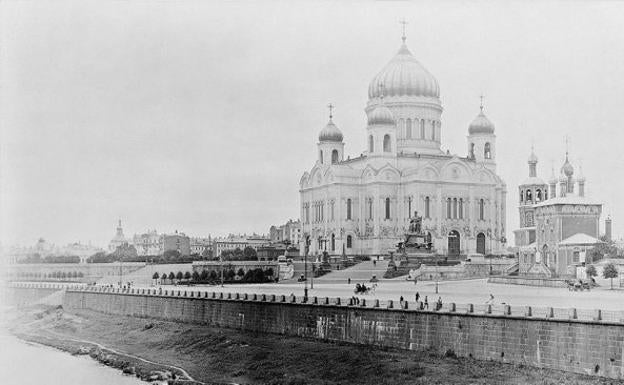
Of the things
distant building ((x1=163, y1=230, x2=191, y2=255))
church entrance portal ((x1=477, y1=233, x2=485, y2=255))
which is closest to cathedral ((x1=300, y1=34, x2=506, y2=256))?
church entrance portal ((x1=477, y1=233, x2=485, y2=255))

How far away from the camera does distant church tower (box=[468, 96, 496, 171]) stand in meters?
91.0

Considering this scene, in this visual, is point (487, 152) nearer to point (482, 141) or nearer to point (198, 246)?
point (482, 141)

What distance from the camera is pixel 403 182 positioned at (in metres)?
85.4

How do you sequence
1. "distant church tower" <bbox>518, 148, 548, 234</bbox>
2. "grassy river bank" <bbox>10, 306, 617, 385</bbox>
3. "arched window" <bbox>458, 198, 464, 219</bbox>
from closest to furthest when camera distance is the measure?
"grassy river bank" <bbox>10, 306, 617, 385</bbox>, "arched window" <bbox>458, 198, 464, 219</bbox>, "distant church tower" <bbox>518, 148, 548, 234</bbox>

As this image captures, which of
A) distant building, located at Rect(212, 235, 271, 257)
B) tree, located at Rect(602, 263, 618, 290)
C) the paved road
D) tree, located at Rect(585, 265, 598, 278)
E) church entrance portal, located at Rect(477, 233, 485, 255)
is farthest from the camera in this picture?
distant building, located at Rect(212, 235, 271, 257)

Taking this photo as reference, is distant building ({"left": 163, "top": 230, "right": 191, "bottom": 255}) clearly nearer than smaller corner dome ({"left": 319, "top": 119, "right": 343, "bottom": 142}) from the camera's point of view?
No

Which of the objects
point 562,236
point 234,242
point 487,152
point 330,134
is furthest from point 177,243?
point 562,236

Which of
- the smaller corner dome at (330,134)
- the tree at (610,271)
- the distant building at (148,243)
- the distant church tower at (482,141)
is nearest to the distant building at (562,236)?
the tree at (610,271)

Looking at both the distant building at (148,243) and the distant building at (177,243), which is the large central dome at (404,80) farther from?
the distant building at (148,243)

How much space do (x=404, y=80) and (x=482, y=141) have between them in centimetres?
916

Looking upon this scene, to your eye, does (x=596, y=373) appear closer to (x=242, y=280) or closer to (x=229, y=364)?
(x=229, y=364)

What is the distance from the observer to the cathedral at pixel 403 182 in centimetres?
8481

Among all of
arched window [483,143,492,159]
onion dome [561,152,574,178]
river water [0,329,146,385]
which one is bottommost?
river water [0,329,146,385]

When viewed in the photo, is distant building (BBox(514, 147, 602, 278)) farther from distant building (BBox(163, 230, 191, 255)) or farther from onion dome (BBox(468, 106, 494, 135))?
distant building (BBox(163, 230, 191, 255))
